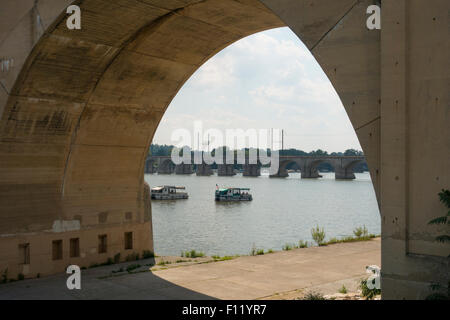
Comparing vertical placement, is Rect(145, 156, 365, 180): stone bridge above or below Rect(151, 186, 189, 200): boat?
above

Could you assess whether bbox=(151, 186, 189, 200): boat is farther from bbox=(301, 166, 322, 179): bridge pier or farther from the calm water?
bbox=(301, 166, 322, 179): bridge pier

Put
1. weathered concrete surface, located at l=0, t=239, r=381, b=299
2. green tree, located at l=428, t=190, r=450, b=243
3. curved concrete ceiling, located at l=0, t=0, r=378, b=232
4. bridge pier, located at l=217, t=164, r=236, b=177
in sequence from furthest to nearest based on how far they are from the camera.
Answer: bridge pier, located at l=217, t=164, r=236, b=177 < weathered concrete surface, located at l=0, t=239, r=381, b=299 < curved concrete ceiling, located at l=0, t=0, r=378, b=232 < green tree, located at l=428, t=190, r=450, b=243

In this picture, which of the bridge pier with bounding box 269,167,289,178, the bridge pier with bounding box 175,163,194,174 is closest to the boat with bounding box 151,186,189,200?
the bridge pier with bounding box 269,167,289,178

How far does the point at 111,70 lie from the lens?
37.7 feet

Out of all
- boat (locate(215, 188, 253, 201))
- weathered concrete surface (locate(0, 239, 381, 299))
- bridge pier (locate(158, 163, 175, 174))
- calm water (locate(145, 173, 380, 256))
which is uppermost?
bridge pier (locate(158, 163, 175, 174))

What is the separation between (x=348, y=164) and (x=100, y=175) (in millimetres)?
92441

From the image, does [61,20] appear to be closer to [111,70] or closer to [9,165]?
[111,70]

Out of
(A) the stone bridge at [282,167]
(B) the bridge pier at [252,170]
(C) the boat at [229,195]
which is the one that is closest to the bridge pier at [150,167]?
(A) the stone bridge at [282,167]

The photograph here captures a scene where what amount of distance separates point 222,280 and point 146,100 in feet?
17.3

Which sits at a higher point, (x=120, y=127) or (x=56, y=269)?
(x=120, y=127)

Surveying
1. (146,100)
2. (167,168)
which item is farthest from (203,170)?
(146,100)

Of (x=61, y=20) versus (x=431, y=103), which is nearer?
(x=431, y=103)

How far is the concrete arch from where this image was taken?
5270 millimetres
